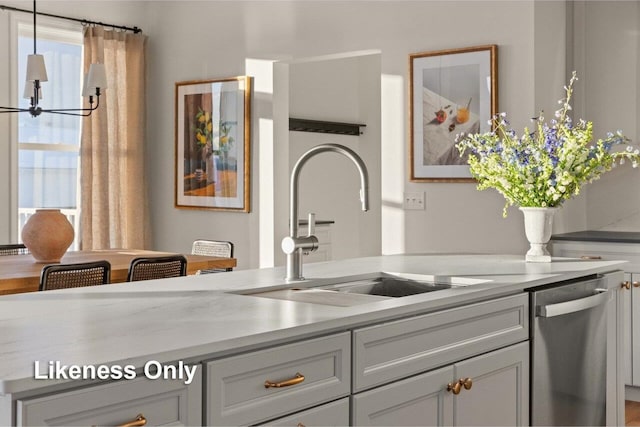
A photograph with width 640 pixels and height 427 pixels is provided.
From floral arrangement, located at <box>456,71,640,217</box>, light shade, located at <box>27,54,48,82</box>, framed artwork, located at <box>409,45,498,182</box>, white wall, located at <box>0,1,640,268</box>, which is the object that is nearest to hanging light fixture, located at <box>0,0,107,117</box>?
light shade, located at <box>27,54,48,82</box>

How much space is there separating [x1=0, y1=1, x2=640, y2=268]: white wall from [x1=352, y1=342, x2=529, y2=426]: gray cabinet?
7.43ft

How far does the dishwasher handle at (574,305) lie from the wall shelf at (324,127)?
13.5 ft

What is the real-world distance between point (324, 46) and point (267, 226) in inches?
54.8

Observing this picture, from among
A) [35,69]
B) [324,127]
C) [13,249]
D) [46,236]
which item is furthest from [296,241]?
[324,127]

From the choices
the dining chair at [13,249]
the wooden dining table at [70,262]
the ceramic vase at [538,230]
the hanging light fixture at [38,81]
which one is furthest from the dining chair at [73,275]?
the ceramic vase at [538,230]

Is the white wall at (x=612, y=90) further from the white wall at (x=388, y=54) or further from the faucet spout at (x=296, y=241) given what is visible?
the faucet spout at (x=296, y=241)

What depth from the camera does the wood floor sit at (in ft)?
14.1

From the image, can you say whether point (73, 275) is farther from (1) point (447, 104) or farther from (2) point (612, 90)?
(2) point (612, 90)

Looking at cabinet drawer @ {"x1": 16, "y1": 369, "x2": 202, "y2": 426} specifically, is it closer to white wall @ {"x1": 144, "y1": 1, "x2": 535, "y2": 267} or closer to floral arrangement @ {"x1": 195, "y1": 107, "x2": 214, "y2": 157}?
white wall @ {"x1": 144, "y1": 1, "x2": 535, "y2": 267}

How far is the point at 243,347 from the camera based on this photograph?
177 centimetres

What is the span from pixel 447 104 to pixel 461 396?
9.73ft

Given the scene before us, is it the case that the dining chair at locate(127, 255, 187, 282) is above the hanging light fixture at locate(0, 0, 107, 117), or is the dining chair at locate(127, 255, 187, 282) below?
below

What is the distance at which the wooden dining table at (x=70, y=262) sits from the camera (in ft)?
13.3

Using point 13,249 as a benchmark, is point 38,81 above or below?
above
